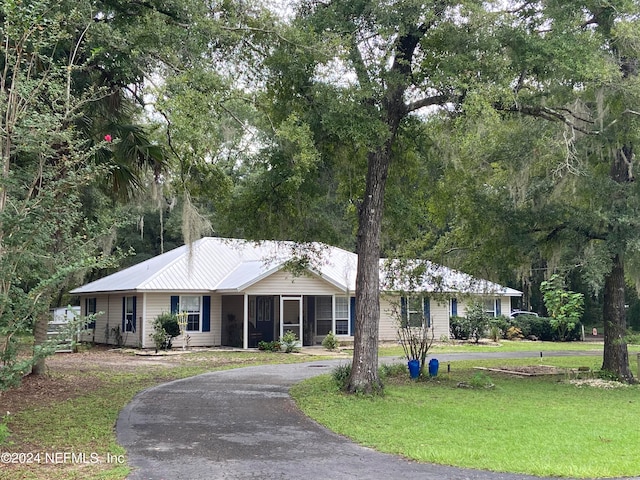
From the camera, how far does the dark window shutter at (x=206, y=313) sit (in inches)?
887

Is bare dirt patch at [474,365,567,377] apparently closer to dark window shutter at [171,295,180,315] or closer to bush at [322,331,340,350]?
bush at [322,331,340,350]

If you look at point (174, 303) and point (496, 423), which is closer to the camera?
point (496, 423)

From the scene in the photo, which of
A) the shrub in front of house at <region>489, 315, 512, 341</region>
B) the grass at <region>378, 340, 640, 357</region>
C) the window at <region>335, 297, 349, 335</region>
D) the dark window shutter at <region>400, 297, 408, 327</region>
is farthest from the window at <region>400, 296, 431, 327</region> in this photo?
the shrub in front of house at <region>489, 315, 512, 341</region>

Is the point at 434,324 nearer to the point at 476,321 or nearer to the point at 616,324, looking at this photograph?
the point at 476,321

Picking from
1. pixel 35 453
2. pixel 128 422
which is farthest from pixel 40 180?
pixel 128 422

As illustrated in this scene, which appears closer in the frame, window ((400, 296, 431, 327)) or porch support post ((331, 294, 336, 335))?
window ((400, 296, 431, 327))

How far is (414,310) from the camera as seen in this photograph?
583 inches

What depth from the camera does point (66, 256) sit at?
18.4 feet

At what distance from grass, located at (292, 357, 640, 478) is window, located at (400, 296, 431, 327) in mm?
1769

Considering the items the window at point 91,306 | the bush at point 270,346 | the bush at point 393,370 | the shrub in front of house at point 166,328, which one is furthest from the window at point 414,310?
the window at point 91,306

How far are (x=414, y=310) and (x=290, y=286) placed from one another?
807cm

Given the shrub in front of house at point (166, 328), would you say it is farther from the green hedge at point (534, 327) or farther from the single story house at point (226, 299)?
the green hedge at point (534, 327)

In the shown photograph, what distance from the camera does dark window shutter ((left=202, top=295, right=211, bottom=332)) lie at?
22531 millimetres

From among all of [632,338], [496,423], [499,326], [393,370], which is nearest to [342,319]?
[499,326]
